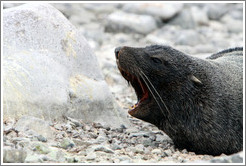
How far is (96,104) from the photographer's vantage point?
7008mm

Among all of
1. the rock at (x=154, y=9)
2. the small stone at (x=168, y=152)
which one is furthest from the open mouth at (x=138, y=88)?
the rock at (x=154, y=9)

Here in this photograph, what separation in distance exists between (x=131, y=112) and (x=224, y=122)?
1.20 metres

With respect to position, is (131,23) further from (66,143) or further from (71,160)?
(71,160)

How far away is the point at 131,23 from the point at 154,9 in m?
1.40

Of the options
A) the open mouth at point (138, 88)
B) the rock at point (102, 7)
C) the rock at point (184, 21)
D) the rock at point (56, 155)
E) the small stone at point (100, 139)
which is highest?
the rock at point (102, 7)

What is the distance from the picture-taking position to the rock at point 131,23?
52.5 feet

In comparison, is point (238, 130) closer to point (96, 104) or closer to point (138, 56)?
point (138, 56)

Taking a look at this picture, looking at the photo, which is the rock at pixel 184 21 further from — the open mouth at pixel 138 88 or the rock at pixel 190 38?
the open mouth at pixel 138 88

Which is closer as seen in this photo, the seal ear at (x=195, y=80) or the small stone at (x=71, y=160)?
the small stone at (x=71, y=160)

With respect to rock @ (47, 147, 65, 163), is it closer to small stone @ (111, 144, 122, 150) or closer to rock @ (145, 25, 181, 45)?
small stone @ (111, 144, 122, 150)

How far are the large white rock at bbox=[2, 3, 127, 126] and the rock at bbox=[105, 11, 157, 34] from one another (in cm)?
874

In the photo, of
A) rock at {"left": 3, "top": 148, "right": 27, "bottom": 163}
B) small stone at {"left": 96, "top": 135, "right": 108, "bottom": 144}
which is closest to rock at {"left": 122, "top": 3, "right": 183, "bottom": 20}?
small stone at {"left": 96, "top": 135, "right": 108, "bottom": 144}

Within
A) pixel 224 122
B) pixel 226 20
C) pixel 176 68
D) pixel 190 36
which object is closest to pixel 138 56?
pixel 176 68

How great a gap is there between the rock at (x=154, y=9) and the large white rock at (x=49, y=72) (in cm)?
A: 986
